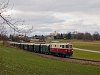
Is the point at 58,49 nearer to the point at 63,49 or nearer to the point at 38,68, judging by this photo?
the point at 63,49

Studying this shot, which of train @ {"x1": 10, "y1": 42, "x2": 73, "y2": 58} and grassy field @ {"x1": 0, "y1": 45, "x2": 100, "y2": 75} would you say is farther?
train @ {"x1": 10, "y1": 42, "x2": 73, "y2": 58}

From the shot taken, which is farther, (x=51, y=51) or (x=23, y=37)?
(x=51, y=51)

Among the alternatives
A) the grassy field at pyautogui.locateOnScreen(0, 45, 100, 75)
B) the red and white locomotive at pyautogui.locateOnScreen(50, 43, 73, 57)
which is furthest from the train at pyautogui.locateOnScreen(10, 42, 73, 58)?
the grassy field at pyautogui.locateOnScreen(0, 45, 100, 75)

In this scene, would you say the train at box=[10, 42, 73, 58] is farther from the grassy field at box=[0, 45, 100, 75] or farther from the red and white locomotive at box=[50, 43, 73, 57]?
the grassy field at box=[0, 45, 100, 75]

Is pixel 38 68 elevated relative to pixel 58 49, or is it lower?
lower

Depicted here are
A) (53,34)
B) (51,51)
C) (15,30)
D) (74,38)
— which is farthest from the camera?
(74,38)

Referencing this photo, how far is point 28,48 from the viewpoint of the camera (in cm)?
8188

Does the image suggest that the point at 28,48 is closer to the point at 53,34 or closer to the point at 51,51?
the point at 51,51

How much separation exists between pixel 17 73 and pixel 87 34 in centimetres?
17743

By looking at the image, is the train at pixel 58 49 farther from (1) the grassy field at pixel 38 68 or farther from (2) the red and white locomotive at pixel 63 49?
(1) the grassy field at pixel 38 68

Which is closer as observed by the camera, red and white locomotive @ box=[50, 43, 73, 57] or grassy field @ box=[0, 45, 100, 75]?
grassy field @ box=[0, 45, 100, 75]

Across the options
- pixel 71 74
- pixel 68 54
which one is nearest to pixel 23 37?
pixel 71 74

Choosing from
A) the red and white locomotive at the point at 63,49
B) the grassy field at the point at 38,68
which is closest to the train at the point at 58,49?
the red and white locomotive at the point at 63,49

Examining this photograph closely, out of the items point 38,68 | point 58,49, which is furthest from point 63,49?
point 38,68
